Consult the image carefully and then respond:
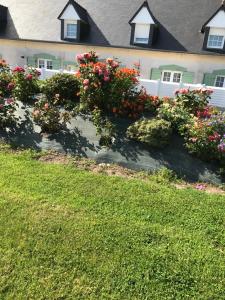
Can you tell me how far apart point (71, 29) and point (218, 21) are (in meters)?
8.18

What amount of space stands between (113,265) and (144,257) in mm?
450

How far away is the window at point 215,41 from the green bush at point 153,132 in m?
10.8

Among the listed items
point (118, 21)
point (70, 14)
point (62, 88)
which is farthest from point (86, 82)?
point (70, 14)

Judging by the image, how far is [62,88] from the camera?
918 cm

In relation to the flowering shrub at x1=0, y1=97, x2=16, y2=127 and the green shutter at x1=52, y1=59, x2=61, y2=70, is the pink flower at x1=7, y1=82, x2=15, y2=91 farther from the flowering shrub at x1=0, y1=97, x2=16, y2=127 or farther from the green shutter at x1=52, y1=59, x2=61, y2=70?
the green shutter at x1=52, y1=59, x2=61, y2=70

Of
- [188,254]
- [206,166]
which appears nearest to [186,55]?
[206,166]

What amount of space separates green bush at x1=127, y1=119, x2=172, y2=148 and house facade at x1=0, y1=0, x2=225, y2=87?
10378 mm

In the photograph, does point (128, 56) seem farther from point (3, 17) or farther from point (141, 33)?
point (3, 17)

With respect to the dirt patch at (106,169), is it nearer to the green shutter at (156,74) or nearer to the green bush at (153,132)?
the green bush at (153,132)

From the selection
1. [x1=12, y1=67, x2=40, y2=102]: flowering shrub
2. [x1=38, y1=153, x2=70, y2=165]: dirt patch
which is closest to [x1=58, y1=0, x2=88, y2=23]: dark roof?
[x1=12, y1=67, x2=40, y2=102]: flowering shrub

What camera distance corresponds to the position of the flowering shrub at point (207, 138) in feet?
22.0

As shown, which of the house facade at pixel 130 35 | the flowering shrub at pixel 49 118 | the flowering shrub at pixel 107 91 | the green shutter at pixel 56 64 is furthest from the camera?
the green shutter at pixel 56 64

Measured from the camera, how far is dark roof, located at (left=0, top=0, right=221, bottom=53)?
1694 centimetres

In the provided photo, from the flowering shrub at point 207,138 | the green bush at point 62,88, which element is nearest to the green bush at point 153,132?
the flowering shrub at point 207,138
